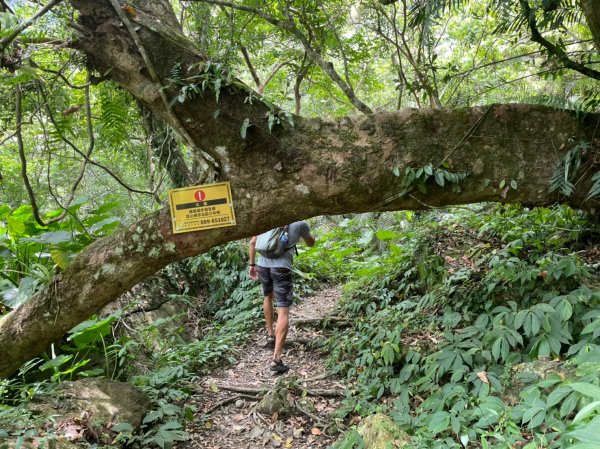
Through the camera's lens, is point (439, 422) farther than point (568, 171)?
No

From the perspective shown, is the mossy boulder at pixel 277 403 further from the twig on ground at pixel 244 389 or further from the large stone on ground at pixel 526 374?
the large stone on ground at pixel 526 374

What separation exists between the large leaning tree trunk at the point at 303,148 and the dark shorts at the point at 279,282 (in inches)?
62.2

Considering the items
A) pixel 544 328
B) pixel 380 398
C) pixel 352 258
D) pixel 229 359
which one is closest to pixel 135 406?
pixel 229 359

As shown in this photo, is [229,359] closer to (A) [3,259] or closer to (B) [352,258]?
(A) [3,259]

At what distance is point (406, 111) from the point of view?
119 inches

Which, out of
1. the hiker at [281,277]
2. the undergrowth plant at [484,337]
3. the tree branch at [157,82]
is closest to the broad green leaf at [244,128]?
the tree branch at [157,82]

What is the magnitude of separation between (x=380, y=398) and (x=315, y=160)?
2.05 metres

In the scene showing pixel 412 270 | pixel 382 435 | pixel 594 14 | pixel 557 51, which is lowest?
pixel 382 435

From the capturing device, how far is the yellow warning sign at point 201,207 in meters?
2.92

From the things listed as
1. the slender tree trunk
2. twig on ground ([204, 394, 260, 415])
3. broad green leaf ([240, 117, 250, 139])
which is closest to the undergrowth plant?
twig on ground ([204, 394, 260, 415])

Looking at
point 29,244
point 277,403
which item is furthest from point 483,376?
point 29,244

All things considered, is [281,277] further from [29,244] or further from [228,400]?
[29,244]

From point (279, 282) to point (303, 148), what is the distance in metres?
2.00

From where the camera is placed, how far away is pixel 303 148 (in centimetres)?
294
